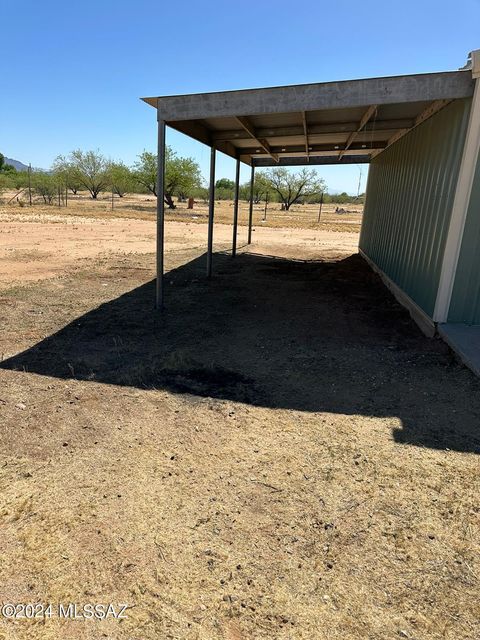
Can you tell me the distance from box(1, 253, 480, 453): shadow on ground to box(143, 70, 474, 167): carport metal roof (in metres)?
2.93

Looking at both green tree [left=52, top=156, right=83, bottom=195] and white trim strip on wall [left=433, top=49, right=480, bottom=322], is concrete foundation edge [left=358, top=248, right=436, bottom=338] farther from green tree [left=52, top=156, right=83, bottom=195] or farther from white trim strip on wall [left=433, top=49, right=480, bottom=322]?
green tree [left=52, top=156, right=83, bottom=195]

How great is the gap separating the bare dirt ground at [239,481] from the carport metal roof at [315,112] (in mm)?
2975

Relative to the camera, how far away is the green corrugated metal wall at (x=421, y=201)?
5266 millimetres

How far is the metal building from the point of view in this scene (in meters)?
4.76

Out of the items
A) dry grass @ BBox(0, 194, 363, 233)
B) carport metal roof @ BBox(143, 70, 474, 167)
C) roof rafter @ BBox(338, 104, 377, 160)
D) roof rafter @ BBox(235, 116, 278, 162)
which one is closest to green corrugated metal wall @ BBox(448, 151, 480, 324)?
carport metal roof @ BBox(143, 70, 474, 167)

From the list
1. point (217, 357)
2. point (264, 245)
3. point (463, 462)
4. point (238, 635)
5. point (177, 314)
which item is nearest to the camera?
point (238, 635)

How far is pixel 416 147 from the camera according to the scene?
719 centimetres

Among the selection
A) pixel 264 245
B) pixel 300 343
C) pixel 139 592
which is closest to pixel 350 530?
pixel 139 592

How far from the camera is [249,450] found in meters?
2.96

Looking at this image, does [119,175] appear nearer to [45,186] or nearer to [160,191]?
[45,186]

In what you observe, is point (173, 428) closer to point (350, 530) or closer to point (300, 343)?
point (350, 530)

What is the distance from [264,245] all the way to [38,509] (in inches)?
612

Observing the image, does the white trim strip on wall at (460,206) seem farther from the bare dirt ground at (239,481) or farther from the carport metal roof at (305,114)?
the bare dirt ground at (239,481)

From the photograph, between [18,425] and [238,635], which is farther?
[18,425]
